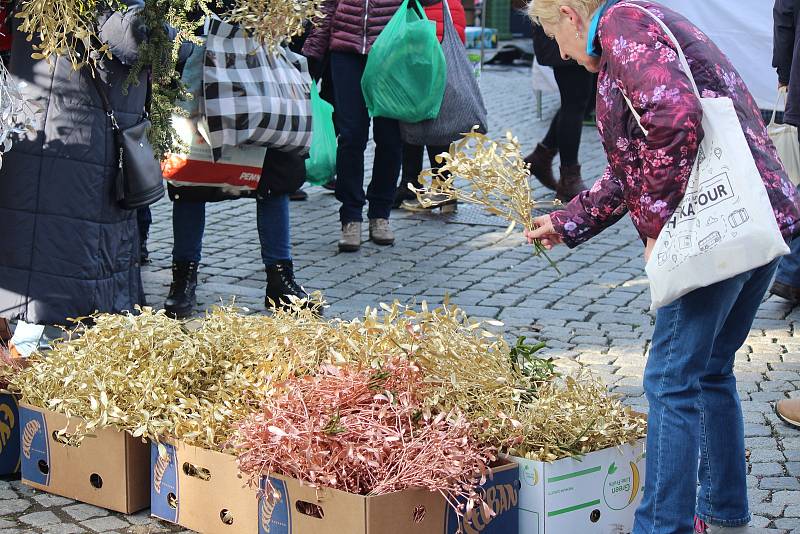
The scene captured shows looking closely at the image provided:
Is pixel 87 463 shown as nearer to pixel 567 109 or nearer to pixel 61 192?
pixel 61 192

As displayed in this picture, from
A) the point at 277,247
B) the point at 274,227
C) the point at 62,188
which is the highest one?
the point at 62,188

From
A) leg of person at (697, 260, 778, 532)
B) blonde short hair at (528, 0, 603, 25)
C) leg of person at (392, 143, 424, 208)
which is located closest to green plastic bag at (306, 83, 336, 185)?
leg of person at (392, 143, 424, 208)

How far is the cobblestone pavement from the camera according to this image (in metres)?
3.67

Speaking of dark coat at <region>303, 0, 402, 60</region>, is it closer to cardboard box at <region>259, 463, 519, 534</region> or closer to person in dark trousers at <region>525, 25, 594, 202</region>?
person in dark trousers at <region>525, 25, 594, 202</region>

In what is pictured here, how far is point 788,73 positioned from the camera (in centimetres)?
602

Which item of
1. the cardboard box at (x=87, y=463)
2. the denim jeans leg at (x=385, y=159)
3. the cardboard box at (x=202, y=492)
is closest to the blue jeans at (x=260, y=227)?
the denim jeans leg at (x=385, y=159)

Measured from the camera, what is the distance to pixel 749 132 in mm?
2855

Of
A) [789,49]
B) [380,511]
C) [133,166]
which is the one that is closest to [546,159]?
[789,49]

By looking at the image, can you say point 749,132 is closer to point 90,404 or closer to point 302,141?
point 90,404

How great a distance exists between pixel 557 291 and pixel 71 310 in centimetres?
283

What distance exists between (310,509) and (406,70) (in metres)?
4.05

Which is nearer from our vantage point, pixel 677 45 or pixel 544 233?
pixel 677 45

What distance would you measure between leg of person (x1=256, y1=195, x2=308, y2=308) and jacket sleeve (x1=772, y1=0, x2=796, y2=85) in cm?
258

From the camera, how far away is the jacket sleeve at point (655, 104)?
2691 mm
